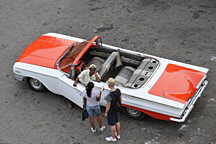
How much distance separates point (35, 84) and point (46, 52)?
0.87m

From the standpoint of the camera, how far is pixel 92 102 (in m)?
8.76

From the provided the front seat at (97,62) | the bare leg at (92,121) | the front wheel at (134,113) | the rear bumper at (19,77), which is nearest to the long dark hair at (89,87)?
the bare leg at (92,121)

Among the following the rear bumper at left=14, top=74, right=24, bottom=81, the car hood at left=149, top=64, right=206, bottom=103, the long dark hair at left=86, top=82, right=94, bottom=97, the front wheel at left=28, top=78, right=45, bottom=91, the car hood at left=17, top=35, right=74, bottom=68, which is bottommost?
the front wheel at left=28, top=78, right=45, bottom=91

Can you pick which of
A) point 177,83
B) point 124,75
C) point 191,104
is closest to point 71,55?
point 124,75

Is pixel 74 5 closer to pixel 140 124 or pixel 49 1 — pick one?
pixel 49 1

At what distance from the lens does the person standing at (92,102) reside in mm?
8609

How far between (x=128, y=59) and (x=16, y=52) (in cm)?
393

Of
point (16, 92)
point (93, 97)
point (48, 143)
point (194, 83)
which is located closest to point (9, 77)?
point (16, 92)

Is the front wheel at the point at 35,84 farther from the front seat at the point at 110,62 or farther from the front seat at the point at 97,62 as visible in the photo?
the front seat at the point at 110,62

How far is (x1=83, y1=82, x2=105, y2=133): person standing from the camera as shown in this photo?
8609 millimetres

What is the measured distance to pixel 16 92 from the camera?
10.9 m

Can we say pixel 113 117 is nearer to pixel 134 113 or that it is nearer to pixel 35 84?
pixel 134 113

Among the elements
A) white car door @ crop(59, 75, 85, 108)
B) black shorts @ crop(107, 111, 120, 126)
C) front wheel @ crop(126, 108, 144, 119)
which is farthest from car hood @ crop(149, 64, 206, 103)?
white car door @ crop(59, 75, 85, 108)

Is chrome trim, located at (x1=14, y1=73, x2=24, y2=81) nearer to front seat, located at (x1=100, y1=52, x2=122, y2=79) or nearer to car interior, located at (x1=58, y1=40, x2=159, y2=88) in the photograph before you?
car interior, located at (x1=58, y1=40, x2=159, y2=88)
